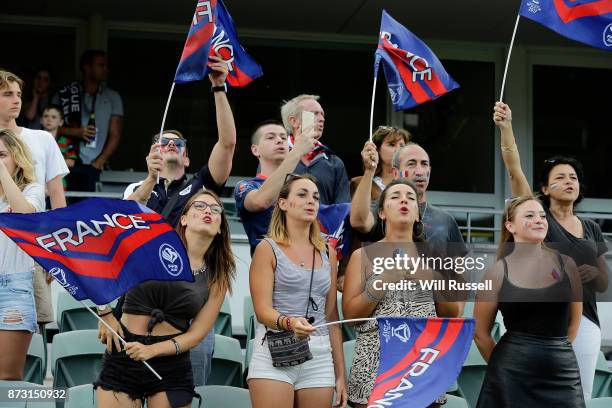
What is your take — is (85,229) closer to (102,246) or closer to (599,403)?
(102,246)

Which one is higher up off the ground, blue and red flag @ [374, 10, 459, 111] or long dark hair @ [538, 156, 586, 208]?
blue and red flag @ [374, 10, 459, 111]

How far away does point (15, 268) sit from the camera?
5980 mm

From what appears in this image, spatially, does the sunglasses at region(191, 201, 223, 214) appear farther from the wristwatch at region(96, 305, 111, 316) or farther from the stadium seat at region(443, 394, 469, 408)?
the stadium seat at region(443, 394, 469, 408)

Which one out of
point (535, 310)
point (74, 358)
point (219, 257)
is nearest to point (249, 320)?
point (74, 358)

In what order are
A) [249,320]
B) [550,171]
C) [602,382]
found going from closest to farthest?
[550,171]
[602,382]
[249,320]

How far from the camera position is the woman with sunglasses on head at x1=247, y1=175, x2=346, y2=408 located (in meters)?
5.50

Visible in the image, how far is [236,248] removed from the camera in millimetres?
9695

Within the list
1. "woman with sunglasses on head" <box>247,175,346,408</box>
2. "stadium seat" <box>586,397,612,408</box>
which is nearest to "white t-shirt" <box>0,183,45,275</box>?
"woman with sunglasses on head" <box>247,175,346,408</box>

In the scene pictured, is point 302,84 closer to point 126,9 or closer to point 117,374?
point 126,9

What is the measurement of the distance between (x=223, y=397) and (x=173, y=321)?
1.54 feet

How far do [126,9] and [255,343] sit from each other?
6936mm

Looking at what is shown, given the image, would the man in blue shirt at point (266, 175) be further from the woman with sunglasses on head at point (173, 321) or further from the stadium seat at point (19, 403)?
the stadium seat at point (19, 403)

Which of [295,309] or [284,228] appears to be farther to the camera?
[284,228]

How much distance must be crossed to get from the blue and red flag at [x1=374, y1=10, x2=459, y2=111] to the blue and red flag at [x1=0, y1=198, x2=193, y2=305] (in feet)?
6.72
